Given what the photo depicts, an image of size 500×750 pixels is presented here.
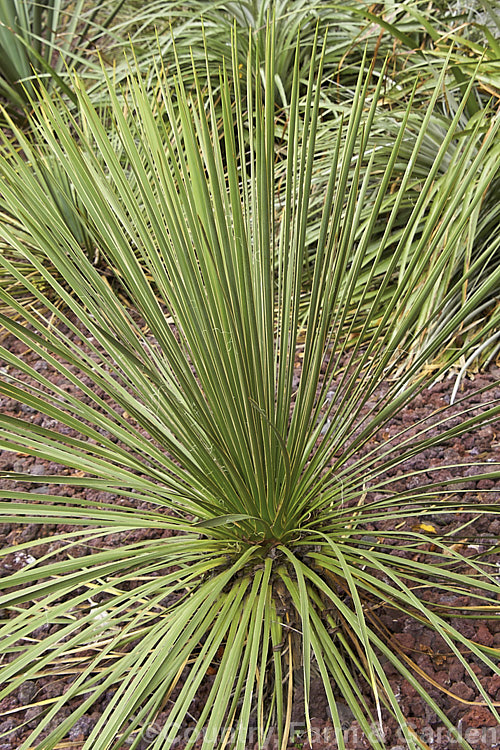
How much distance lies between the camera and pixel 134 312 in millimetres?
2701

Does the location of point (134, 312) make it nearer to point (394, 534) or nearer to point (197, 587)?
point (197, 587)

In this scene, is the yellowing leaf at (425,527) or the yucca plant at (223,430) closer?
the yucca plant at (223,430)

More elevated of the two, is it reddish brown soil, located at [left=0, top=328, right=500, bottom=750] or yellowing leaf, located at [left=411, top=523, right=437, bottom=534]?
yellowing leaf, located at [left=411, top=523, right=437, bottom=534]

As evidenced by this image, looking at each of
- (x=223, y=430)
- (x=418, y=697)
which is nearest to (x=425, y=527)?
(x=418, y=697)

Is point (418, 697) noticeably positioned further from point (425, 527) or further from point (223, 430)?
point (223, 430)

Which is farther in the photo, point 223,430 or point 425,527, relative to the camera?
point 425,527

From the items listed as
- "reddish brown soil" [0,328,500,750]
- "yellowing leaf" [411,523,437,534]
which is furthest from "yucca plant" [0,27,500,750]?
"yellowing leaf" [411,523,437,534]

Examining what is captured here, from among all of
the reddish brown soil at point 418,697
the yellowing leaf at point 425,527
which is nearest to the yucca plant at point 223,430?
the reddish brown soil at point 418,697

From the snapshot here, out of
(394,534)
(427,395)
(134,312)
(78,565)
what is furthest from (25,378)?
(394,534)

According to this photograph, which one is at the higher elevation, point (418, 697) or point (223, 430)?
point (223, 430)

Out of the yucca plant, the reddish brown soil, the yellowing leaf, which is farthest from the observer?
the yellowing leaf

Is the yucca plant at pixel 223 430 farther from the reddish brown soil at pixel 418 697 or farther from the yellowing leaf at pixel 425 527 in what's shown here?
the yellowing leaf at pixel 425 527

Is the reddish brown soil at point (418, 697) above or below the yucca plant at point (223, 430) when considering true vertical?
below

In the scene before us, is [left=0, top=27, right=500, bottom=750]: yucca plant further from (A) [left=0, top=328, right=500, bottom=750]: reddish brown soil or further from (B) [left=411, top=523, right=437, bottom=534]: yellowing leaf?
(B) [left=411, top=523, right=437, bottom=534]: yellowing leaf
